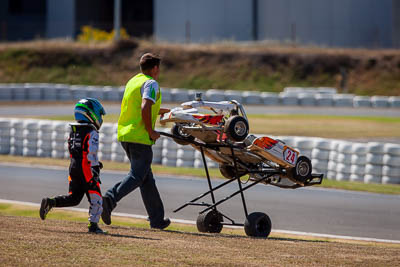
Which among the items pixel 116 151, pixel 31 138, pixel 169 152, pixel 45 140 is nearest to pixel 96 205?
pixel 169 152

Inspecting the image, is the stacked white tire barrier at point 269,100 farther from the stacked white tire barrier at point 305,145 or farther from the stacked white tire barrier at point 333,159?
the stacked white tire barrier at point 333,159

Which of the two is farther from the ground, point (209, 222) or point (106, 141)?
point (209, 222)

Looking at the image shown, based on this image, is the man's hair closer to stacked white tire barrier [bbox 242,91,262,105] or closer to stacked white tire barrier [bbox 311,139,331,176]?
stacked white tire barrier [bbox 311,139,331,176]

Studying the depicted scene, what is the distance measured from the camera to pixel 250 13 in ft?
151

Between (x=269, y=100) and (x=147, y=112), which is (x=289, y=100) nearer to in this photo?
(x=269, y=100)

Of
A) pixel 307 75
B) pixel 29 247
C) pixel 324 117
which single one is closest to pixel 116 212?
pixel 29 247

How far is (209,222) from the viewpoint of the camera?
875cm

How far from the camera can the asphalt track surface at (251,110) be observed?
1185 inches

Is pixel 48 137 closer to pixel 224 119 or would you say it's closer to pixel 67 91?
pixel 224 119

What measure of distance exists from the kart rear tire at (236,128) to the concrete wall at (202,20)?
3873 centimetres

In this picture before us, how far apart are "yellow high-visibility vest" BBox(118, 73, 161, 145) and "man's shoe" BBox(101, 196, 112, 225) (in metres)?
0.68

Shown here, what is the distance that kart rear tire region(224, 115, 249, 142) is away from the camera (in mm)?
7930

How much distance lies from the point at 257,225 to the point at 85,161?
6.83ft

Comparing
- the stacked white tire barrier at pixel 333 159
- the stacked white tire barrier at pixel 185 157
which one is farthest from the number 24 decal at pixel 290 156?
the stacked white tire barrier at pixel 185 157
